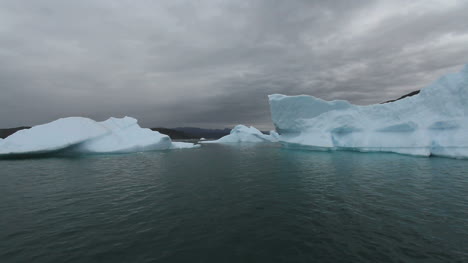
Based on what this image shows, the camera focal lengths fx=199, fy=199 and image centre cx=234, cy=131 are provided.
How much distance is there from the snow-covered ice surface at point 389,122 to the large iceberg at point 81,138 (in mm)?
23284

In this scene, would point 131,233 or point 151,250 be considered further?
point 131,233

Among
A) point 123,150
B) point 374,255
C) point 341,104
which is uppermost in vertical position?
point 341,104

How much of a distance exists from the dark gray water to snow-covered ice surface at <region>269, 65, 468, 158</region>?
13051mm

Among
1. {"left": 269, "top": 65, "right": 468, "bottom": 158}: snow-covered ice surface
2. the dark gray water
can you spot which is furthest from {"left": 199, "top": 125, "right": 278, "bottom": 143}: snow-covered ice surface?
the dark gray water

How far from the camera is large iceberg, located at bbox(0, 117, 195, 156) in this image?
23.5 metres

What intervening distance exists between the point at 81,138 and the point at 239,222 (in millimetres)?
27466

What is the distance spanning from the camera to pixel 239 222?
606 cm

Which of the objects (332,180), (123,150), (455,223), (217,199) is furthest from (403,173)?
(123,150)

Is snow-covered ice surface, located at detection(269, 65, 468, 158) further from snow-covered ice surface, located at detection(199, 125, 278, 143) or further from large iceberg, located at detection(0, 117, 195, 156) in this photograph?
snow-covered ice surface, located at detection(199, 125, 278, 143)

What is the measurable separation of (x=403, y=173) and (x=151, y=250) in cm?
1490

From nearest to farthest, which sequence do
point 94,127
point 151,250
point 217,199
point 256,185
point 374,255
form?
point 374,255 → point 151,250 → point 217,199 → point 256,185 → point 94,127

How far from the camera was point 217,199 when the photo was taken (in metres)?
8.32

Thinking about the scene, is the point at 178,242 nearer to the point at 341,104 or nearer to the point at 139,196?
the point at 139,196

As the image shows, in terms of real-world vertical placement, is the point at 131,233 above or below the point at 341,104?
below
